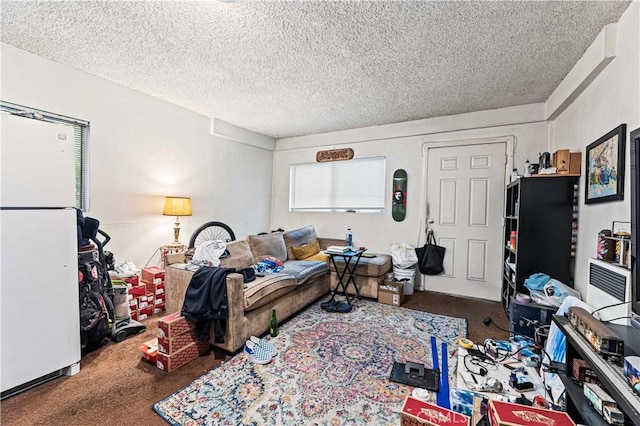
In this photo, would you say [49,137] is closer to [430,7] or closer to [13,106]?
[13,106]

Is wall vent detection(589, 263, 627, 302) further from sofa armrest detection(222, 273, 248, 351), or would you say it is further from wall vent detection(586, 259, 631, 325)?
sofa armrest detection(222, 273, 248, 351)

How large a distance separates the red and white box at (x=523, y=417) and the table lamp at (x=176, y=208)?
3.55 metres

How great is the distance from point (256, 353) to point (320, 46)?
8.55 feet

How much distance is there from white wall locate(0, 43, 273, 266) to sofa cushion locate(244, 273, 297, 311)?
5.73 feet

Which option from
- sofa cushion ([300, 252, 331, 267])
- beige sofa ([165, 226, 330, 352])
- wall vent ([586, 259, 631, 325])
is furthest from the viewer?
sofa cushion ([300, 252, 331, 267])

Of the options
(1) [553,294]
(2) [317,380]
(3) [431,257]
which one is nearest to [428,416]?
(2) [317,380]

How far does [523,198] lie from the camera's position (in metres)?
2.83

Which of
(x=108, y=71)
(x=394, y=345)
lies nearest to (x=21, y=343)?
(x=108, y=71)

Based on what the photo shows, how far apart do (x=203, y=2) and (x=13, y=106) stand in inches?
81.6

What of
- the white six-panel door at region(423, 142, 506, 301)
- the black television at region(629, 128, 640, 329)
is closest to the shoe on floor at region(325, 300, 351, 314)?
the white six-panel door at region(423, 142, 506, 301)

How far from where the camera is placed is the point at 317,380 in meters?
2.02

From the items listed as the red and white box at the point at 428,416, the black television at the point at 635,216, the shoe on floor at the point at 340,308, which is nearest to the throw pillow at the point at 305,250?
the shoe on floor at the point at 340,308

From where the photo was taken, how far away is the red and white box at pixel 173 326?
7.02 feet

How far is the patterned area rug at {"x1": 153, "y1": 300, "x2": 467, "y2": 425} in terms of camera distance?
5.54 feet
